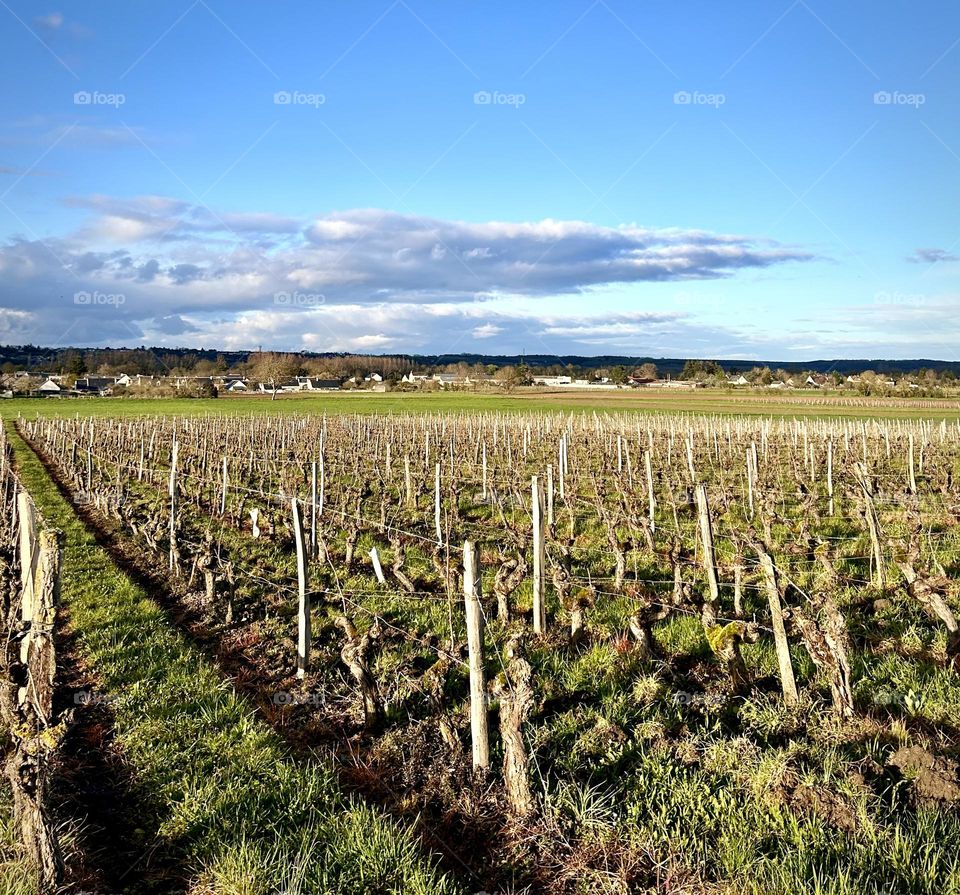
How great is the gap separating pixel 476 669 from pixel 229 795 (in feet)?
5.82

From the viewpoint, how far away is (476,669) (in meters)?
4.86

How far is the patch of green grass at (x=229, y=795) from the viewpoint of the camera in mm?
3752

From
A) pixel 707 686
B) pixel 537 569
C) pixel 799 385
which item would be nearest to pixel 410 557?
pixel 537 569

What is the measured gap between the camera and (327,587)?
9.42 meters

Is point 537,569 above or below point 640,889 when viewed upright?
above

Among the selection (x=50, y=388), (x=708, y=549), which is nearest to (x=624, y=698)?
(x=708, y=549)

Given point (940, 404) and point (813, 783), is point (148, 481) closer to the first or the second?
point (813, 783)

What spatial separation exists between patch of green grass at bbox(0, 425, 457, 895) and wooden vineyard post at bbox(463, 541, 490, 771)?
78 centimetres

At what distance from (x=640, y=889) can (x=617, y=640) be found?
3.37 metres

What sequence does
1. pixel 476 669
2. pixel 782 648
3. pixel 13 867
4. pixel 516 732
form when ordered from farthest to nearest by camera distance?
pixel 782 648
pixel 476 669
pixel 516 732
pixel 13 867

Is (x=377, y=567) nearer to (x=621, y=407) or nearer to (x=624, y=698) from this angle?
(x=624, y=698)

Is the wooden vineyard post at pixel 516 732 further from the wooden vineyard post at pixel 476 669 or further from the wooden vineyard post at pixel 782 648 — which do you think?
the wooden vineyard post at pixel 782 648

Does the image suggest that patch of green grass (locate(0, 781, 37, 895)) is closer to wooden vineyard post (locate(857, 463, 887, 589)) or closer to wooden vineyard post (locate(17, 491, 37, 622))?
wooden vineyard post (locate(17, 491, 37, 622))

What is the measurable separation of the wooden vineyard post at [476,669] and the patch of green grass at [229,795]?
78 centimetres
